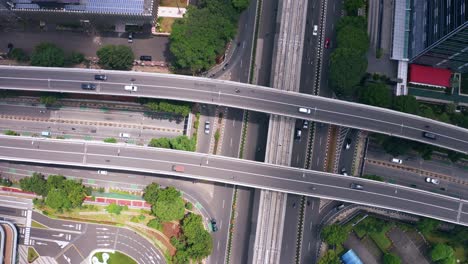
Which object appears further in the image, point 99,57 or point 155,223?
point 99,57

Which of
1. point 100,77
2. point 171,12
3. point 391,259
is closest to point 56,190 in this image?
point 100,77

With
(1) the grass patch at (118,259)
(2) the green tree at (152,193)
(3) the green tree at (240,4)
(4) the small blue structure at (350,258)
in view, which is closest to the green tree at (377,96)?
(3) the green tree at (240,4)

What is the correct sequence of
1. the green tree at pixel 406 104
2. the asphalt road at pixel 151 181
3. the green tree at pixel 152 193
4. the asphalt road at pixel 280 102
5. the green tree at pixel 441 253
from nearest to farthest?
the green tree at pixel 441 253 → the asphalt road at pixel 280 102 → the green tree at pixel 406 104 → the green tree at pixel 152 193 → the asphalt road at pixel 151 181

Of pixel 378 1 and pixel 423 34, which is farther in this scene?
pixel 378 1

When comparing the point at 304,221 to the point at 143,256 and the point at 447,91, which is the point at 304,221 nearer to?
the point at 143,256

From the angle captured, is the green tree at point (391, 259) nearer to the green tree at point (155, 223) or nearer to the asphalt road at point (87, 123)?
the green tree at point (155, 223)

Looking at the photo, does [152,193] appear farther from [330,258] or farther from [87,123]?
[330,258]

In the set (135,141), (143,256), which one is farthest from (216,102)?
(143,256)
